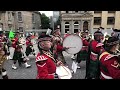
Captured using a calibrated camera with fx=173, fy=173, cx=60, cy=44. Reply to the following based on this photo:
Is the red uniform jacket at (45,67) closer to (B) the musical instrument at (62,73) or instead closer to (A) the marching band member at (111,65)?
(B) the musical instrument at (62,73)

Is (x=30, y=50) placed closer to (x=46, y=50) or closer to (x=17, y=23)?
(x=46, y=50)

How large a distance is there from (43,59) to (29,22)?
20637 mm

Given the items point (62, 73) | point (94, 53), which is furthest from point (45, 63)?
point (94, 53)

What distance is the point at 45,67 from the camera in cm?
208

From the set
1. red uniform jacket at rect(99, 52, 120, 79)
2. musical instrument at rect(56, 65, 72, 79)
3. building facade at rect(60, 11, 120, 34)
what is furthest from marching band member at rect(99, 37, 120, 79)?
building facade at rect(60, 11, 120, 34)

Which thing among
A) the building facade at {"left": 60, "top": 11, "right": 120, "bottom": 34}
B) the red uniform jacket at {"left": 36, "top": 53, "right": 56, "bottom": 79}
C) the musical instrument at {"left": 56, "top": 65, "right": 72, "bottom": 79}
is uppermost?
the building facade at {"left": 60, "top": 11, "right": 120, "bottom": 34}

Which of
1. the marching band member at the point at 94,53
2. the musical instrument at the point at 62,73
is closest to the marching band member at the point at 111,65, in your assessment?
the musical instrument at the point at 62,73

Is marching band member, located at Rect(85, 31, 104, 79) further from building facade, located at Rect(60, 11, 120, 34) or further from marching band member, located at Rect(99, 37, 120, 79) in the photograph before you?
marching band member, located at Rect(99, 37, 120, 79)

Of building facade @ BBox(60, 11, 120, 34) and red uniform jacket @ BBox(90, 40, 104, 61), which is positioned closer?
red uniform jacket @ BBox(90, 40, 104, 61)

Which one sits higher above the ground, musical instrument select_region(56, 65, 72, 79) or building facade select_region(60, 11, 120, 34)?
building facade select_region(60, 11, 120, 34)

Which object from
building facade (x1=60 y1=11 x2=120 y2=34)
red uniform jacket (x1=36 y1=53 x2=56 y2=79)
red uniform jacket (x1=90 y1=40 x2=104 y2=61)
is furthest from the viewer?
building facade (x1=60 y1=11 x2=120 y2=34)

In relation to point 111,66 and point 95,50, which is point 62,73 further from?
point 95,50

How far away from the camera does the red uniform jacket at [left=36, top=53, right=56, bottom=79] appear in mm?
2039
